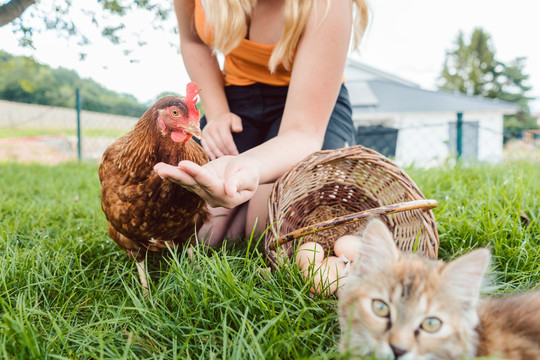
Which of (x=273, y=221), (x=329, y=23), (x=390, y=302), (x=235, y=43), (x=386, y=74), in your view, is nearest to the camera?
(x=390, y=302)

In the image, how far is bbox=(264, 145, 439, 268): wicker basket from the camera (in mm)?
1476

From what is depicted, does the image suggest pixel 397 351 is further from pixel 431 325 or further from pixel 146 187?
pixel 146 187

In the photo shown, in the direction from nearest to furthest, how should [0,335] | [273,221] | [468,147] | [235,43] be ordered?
[0,335]
[273,221]
[235,43]
[468,147]

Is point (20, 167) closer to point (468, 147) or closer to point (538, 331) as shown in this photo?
point (538, 331)

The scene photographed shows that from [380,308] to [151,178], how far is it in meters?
1.02

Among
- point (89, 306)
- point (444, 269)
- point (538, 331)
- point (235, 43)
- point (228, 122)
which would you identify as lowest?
point (89, 306)

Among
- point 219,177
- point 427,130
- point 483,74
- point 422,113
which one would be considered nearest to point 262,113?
point 219,177

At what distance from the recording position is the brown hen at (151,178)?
1440mm

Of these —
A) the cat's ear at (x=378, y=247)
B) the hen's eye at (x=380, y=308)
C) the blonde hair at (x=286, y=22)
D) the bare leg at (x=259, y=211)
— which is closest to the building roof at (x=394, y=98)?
the blonde hair at (x=286, y=22)

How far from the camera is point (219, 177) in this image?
134cm

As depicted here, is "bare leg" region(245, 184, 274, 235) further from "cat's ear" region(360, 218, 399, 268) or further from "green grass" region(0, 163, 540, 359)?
"cat's ear" region(360, 218, 399, 268)

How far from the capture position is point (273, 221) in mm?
1511

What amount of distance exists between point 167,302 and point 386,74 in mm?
22470

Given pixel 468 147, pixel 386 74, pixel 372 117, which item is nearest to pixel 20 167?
pixel 372 117
